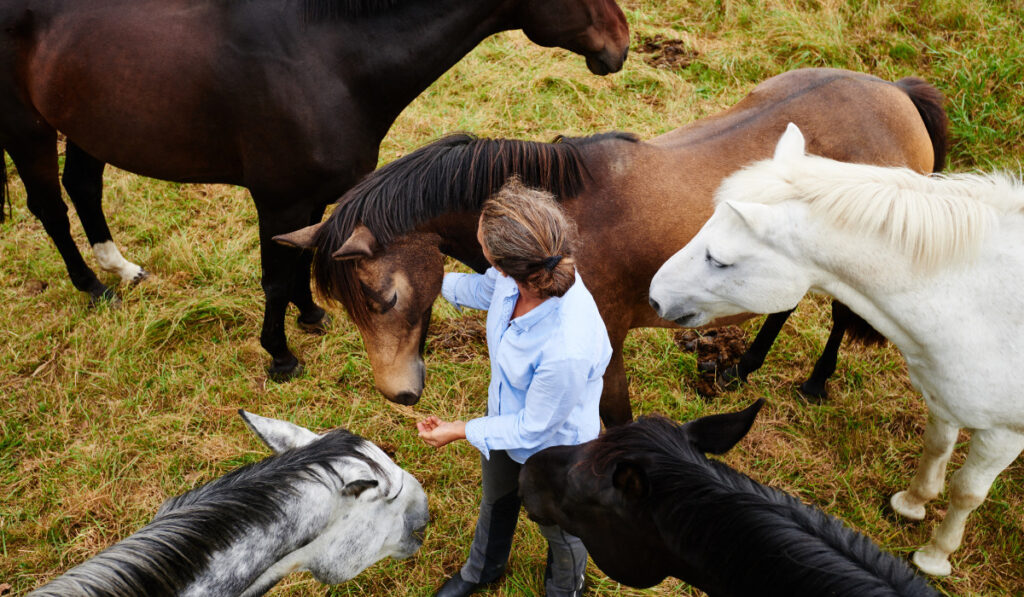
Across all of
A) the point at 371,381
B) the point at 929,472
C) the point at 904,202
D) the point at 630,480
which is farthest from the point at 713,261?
the point at 371,381

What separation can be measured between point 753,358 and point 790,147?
175 centimetres

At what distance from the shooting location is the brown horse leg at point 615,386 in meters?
2.97

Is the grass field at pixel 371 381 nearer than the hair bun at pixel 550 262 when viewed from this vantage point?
No

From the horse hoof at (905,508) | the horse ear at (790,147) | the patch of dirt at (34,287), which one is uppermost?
the horse ear at (790,147)

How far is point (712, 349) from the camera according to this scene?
4.17 m

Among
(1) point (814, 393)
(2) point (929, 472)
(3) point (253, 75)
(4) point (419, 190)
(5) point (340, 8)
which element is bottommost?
(1) point (814, 393)

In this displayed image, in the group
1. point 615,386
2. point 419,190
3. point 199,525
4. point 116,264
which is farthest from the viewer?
point 116,264

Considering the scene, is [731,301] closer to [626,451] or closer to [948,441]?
[626,451]

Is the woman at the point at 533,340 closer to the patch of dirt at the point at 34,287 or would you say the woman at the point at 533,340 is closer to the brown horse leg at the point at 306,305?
the brown horse leg at the point at 306,305

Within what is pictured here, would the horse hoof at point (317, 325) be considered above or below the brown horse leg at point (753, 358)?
above

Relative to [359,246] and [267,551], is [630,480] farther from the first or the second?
[359,246]

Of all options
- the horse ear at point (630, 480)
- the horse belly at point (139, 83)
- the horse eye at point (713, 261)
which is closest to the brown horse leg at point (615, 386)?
the horse eye at point (713, 261)

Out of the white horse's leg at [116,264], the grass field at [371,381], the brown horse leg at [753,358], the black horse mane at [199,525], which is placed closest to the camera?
the black horse mane at [199,525]

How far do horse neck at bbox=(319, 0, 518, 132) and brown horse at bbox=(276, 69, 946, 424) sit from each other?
0.79 meters
